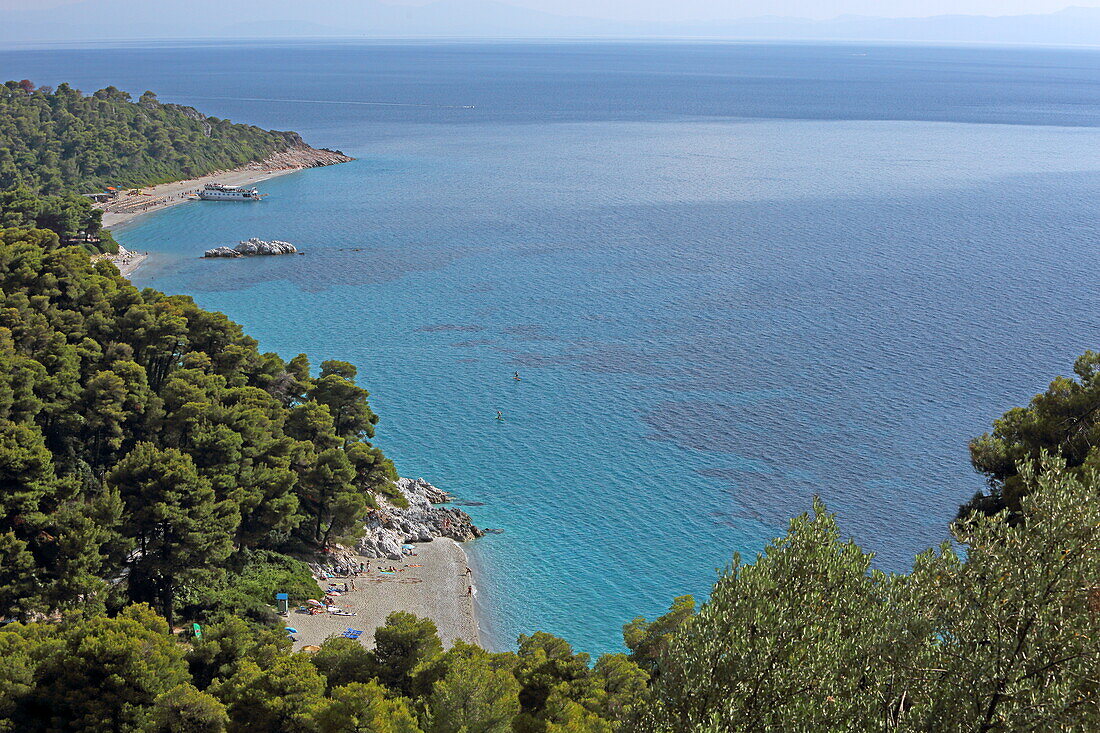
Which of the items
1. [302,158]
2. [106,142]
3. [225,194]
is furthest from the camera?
[302,158]

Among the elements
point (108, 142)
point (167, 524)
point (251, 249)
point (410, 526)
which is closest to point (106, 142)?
point (108, 142)

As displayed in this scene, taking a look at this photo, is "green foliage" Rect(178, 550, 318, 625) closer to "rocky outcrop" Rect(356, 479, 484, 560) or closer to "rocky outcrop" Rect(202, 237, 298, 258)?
"rocky outcrop" Rect(356, 479, 484, 560)

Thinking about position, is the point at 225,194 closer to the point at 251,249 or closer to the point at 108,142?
the point at 108,142

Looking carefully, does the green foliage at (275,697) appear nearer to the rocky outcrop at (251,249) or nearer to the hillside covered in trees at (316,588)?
the hillside covered in trees at (316,588)

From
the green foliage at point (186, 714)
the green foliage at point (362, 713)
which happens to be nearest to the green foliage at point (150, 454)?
the green foliage at point (186, 714)

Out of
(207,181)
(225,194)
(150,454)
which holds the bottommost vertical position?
(150,454)

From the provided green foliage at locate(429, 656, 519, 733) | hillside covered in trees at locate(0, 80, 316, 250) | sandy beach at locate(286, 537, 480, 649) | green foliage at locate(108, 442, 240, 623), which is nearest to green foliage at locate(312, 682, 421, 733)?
green foliage at locate(429, 656, 519, 733)
